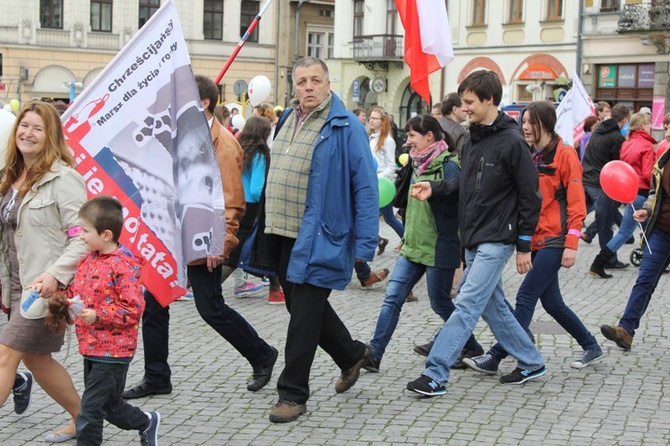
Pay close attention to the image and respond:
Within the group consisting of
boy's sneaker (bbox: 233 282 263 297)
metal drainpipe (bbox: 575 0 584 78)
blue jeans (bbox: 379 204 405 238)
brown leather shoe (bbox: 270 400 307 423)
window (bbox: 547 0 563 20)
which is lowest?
boy's sneaker (bbox: 233 282 263 297)

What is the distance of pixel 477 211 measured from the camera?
6.22 m

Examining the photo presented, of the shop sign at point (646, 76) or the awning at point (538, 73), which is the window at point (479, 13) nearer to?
the awning at point (538, 73)

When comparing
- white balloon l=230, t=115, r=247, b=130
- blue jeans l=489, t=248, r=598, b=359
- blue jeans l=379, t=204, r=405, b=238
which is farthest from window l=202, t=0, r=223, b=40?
blue jeans l=489, t=248, r=598, b=359

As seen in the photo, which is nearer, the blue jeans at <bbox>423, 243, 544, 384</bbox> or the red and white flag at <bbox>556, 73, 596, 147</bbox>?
the blue jeans at <bbox>423, 243, 544, 384</bbox>

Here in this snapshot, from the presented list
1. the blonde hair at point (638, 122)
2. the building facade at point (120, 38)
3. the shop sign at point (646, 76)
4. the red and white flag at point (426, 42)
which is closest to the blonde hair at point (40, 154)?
the red and white flag at point (426, 42)

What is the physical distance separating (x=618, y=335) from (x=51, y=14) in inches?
1748

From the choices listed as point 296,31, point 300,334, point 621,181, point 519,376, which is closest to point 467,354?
point 519,376

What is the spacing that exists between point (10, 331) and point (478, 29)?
118 feet

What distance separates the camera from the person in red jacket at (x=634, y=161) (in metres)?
11.5

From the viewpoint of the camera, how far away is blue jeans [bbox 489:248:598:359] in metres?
6.76

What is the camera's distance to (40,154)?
507cm

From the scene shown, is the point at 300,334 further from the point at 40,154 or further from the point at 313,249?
the point at 40,154

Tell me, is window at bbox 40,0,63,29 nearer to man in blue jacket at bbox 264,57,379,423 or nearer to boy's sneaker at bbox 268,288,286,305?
boy's sneaker at bbox 268,288,286,305

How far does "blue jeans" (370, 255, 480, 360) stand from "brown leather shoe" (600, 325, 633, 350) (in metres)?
1.25
